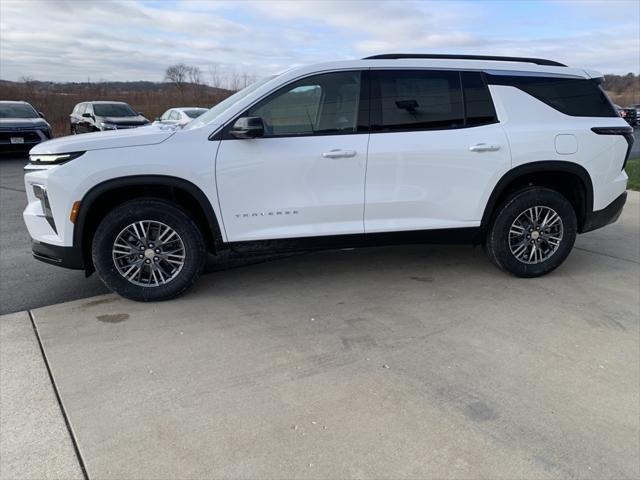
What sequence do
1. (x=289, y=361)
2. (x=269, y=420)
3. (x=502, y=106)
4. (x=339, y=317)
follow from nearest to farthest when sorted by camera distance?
(x=269, y=420), (x=289, y=361), (x=339, y=317), (x=502, y=106)

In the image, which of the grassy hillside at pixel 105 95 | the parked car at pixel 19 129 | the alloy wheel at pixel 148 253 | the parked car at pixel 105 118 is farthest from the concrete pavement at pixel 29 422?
the grassy hillside at pixel 105 95

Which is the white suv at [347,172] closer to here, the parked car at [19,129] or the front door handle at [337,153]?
the front door handle at [337,153]

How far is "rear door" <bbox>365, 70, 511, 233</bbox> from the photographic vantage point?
442 cm

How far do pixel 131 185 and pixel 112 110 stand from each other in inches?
634

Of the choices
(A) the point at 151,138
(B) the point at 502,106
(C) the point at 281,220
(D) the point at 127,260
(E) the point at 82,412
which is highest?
(B) the point at 502,106

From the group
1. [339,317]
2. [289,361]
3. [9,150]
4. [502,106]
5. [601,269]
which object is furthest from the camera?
[9,150]

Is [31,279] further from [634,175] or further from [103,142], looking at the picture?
[634,175]

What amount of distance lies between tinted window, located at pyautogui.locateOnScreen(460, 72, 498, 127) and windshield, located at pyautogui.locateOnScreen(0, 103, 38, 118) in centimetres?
1498

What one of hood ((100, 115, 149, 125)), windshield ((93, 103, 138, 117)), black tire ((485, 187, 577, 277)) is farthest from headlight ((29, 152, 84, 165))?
windshield ((93, 103, 138, 117))

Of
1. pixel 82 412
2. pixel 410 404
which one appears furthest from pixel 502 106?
pixel 82 412

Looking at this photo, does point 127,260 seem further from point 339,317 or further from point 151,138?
point 339,317

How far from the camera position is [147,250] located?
4242 mm

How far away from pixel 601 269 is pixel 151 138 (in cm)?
439

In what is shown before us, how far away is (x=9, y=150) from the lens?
14.9 m
